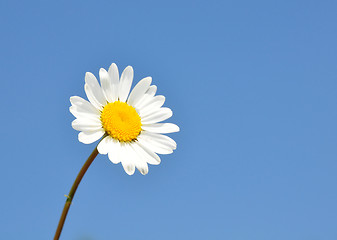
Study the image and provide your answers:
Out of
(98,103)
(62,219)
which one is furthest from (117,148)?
(62,219)

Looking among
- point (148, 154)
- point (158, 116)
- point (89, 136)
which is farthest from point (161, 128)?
point (89, 136)

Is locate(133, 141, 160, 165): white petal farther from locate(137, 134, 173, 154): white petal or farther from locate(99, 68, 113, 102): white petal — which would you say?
locate(99, 68, 113, 102): white petal

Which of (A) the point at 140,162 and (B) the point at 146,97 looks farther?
(B) the point at 146,97

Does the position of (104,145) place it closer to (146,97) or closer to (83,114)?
(83,114)

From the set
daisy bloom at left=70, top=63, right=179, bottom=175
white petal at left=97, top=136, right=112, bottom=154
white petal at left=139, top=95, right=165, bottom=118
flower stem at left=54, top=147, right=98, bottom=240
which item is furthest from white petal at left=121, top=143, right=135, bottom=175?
flower stem at left=54, top=147, right=98, bottom=240

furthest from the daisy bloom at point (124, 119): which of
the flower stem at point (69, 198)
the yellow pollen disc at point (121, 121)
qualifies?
the flower stem at point (69, 198)

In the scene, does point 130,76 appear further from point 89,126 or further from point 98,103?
point 89,126
